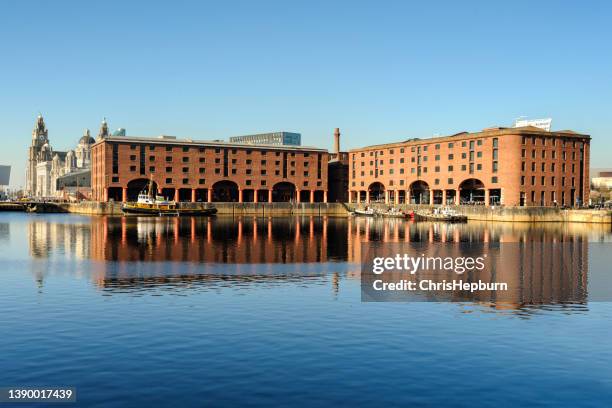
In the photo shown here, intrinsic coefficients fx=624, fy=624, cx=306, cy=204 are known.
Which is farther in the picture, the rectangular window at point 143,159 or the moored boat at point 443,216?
the rectangular window at point 143,159

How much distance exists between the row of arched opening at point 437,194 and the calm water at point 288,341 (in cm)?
11375

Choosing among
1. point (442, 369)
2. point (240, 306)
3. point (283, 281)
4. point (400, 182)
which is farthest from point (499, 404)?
point (400, 182)

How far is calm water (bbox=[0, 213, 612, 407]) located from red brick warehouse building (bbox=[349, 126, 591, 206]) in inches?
4127

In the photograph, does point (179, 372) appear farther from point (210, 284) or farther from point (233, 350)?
point (210, 284)

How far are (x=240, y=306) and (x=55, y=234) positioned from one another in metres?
67.1

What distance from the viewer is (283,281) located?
146ft

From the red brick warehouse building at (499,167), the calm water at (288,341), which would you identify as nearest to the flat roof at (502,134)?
the red brick warehouse building at (499,167)

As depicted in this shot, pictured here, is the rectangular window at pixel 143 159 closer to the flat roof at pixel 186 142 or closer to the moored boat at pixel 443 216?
the flat roof at pixel 186 142

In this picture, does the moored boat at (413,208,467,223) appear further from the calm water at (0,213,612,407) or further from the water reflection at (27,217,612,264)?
the calm water at (0,213,612,407)

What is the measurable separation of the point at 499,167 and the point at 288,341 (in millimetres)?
133749

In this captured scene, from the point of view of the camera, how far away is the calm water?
2061 cm

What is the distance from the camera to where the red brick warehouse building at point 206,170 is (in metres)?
168


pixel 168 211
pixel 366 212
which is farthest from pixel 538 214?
pixel 168 211

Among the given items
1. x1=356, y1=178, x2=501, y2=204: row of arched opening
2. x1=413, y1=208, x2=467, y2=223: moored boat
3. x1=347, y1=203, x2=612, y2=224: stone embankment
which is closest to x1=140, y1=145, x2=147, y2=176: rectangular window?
x1=356, y1=178, x2=501, y2=204: row of arched opening
